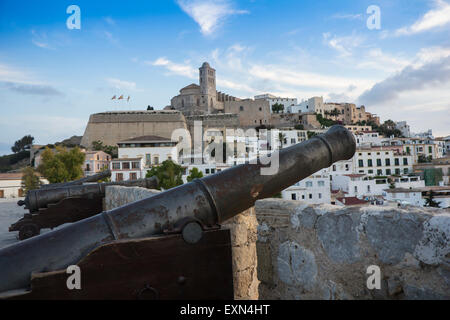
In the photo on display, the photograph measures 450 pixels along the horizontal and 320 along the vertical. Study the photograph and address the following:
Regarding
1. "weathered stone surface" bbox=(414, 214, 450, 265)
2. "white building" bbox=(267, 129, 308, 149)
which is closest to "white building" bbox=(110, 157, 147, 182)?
"white building" bbox=(267, 129, 308, 149)

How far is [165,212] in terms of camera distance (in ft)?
6.22

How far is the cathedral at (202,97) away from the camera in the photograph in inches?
3112

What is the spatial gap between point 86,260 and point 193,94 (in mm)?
80743

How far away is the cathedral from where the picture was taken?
7905 centimetres

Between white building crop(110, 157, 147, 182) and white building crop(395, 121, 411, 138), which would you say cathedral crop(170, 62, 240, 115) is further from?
white building crop(395, 121, 411, 138)

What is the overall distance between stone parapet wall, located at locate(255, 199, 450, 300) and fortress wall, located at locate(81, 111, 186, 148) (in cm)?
6292

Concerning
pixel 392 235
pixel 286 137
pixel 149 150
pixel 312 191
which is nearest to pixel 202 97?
pixel 286 137

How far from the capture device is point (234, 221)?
2414 millimetres

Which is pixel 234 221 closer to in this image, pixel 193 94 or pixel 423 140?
pixel 423 140

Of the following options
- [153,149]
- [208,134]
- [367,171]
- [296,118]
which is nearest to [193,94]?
[208,134]

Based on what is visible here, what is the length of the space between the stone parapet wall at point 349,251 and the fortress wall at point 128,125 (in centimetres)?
6292

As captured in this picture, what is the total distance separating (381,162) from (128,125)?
1783 inches

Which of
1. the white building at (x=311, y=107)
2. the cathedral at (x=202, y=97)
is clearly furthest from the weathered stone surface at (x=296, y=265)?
the white building at (x=311, y=107)
